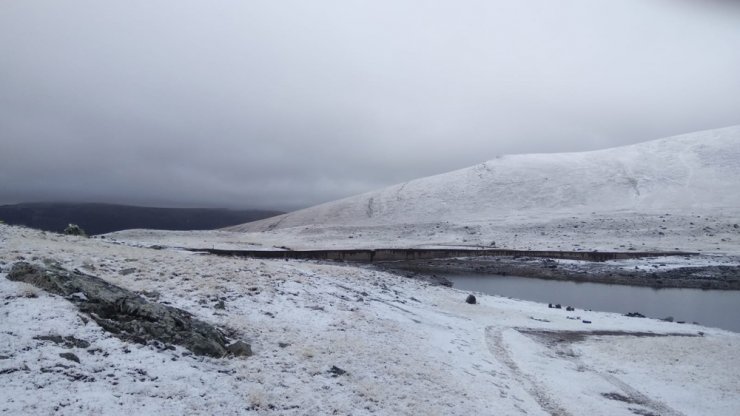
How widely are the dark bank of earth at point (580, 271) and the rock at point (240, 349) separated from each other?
2709 cm

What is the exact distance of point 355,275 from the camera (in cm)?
2808

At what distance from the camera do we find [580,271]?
49906 millimetres

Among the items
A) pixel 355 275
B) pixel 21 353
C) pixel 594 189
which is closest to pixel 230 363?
pixel 21 353

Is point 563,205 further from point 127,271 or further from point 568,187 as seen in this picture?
point 127,271

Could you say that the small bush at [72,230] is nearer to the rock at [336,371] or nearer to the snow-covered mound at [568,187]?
the rock at [336,371]

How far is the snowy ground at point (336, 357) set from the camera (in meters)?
8.81

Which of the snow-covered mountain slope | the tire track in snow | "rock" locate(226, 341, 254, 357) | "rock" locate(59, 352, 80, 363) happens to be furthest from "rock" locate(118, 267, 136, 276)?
the snow-covered mountain slope

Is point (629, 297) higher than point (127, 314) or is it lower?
lower

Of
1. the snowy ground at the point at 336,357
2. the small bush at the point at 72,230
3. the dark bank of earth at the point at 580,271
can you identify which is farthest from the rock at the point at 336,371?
the small bush at the point at 72,230

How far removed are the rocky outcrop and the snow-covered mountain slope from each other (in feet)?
211

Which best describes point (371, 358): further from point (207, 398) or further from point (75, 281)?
point (75, 281)

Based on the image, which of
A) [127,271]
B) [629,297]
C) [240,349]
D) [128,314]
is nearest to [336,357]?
[240,349]

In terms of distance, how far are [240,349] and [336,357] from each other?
258 centimetres

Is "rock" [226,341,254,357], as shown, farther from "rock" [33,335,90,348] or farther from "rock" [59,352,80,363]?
"rock" [59,352,80,363]
